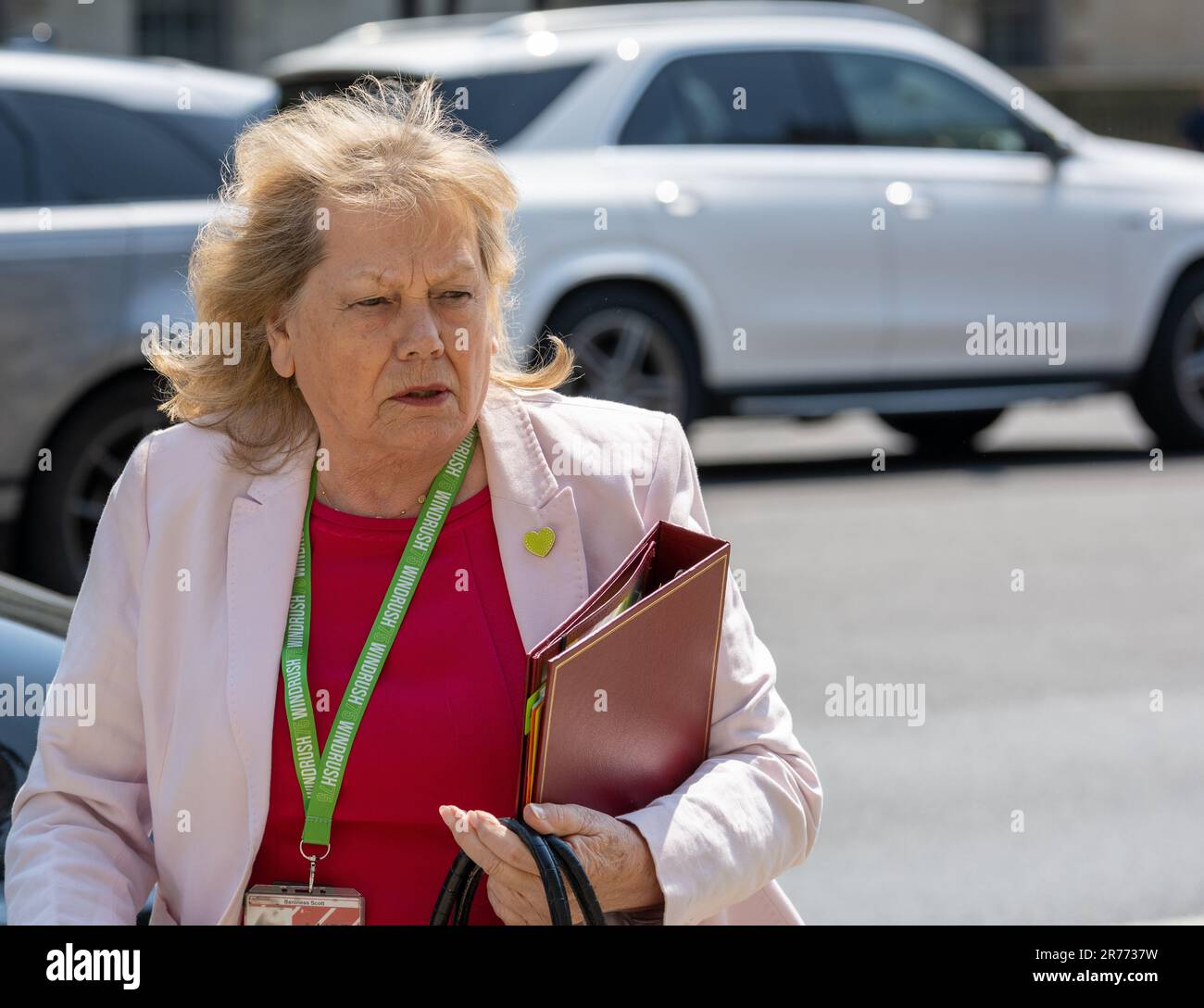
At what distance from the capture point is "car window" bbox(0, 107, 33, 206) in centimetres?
725

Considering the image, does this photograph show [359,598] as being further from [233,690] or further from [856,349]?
[856,349]

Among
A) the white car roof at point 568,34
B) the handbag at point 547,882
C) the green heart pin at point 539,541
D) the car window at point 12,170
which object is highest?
the white car roof at point 568,34

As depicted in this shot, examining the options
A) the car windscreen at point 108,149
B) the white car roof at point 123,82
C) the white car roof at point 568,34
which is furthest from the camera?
the white car roof at point 568,34

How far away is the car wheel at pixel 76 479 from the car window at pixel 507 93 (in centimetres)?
229

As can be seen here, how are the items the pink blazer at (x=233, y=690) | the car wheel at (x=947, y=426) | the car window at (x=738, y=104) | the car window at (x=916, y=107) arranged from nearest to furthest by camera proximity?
1. the pink blazer at (x=233, y=690)
2. the car window at (x=738, y=104)
3. the car window at (x=916, y=107)
4. the car wheel at (x=947, y=426)

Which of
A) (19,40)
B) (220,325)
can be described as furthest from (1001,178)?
(220,325)

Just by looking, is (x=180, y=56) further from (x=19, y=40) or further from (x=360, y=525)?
(x=360, y=525)

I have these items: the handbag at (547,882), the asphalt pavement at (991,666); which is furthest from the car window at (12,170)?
the handbag at (547,882)

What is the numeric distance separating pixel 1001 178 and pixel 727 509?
7.34 feet

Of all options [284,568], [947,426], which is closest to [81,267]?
[284,568]

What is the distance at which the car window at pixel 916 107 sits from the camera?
9953 mm

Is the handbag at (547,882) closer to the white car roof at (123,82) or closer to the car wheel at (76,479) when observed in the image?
the car wheel at (76,479)

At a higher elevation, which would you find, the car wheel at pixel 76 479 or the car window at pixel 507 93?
the car window at pixel 507 93

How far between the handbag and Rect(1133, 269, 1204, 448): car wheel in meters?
8.66
